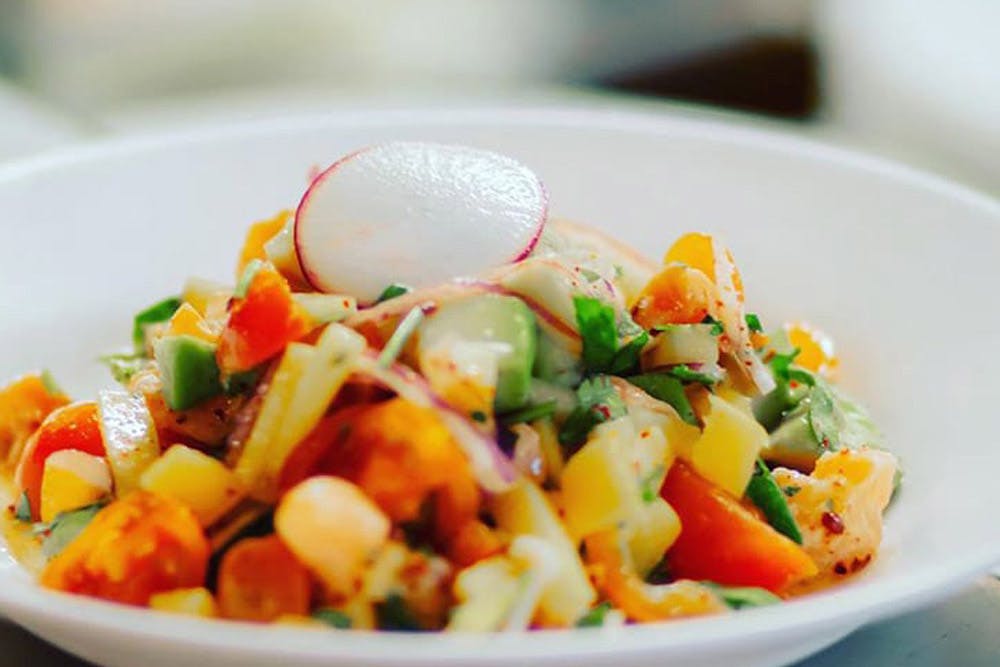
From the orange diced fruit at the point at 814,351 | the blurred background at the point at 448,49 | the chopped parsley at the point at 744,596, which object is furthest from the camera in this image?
the blurred background at the point at 448,49

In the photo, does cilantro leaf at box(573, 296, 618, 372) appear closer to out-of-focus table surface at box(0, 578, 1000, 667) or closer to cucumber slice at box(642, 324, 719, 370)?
cucumber slice at box(642, 324, 719, 370)

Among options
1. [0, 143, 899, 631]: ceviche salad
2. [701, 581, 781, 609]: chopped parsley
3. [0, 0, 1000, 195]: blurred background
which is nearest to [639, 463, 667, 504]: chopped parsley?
[0, 143, 899, 631]: ceviche salad

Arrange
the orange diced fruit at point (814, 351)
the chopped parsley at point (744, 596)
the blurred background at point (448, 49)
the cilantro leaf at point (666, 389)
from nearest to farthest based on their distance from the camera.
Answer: the chopped parsley at point (744, 596) < the cilantro leaf at point (666, 389) < the orange diced fruit at point (814, 351) < the blurred background at point (448, 49)

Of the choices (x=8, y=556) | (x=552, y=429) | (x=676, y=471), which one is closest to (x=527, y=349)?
(x=552, y=429)

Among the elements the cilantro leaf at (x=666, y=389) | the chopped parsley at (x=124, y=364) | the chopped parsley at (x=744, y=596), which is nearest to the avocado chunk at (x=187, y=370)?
the chopped parsley at (x=124, y=364)

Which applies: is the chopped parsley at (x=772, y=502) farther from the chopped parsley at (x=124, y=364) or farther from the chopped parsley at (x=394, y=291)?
the chopped parsley at (x=124, y=364)

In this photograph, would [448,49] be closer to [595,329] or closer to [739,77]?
[739,77]
